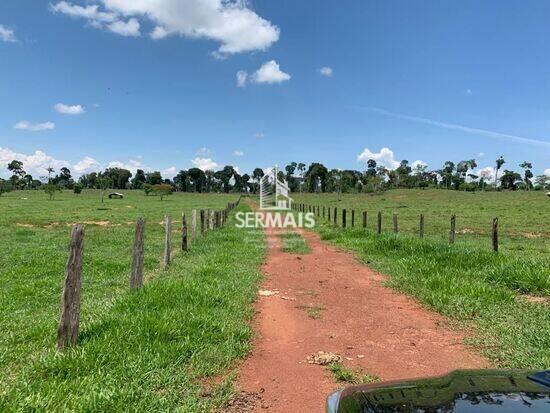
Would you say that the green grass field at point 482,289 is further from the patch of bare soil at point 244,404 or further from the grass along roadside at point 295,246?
the patch of bare soil at point 244,404

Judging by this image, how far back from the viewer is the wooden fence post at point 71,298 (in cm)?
533

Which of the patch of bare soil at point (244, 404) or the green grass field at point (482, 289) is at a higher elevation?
the green grass field at point (482, 289)

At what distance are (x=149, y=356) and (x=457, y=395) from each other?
3.84m

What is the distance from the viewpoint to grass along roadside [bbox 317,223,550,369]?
5.71m

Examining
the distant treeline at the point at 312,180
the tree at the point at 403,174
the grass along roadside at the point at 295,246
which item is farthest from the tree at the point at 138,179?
the grass along roadside at the point at 295,246

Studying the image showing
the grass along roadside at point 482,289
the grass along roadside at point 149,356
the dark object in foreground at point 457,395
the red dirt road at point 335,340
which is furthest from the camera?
the grass along roadside at point 482,289

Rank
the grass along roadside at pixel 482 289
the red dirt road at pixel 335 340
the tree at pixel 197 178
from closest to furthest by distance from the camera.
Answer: the red dirt road at pixel 335 340, the grass along roadside at pixel 482 289, the tree at pixel 197 178

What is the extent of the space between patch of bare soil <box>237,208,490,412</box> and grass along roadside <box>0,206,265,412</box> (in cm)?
42

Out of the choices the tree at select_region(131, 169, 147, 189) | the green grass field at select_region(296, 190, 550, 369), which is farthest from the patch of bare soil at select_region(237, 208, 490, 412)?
the tree at select_region(131, 169, 147, 189)

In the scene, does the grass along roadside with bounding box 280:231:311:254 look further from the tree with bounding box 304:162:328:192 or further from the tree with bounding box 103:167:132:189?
the tree with bounding box 103:167:132:189

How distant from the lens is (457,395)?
7.03ft

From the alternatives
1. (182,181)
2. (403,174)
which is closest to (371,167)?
(403,174)

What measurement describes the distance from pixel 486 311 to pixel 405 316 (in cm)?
133

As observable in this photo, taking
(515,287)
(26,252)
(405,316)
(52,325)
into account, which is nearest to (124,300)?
(52,325)
